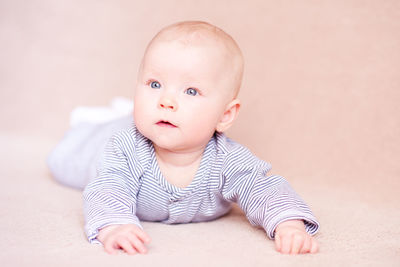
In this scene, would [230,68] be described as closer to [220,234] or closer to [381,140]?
[220,234]

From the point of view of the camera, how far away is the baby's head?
1.28 meters

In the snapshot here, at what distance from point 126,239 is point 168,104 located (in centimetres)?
33

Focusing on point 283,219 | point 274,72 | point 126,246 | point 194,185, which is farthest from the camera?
point 274,72

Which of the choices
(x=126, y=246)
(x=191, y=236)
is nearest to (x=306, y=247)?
(x=191, y=236)

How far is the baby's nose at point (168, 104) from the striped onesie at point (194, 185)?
0.17 m

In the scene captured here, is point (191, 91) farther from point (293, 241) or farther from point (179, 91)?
point (293, 241)

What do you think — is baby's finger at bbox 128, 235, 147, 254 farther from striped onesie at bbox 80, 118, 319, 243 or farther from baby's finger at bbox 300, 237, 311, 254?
baby's finger at bbox 300, 237, 311, 254

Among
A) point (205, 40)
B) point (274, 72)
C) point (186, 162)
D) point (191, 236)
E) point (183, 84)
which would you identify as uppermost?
point (205, 40)

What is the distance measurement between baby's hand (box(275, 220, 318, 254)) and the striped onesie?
0.25 ft

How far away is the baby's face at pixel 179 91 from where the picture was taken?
1.28 meters

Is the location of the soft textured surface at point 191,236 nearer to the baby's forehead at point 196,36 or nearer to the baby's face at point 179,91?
the baby's face at point 179,91

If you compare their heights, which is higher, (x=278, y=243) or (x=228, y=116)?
(x=228, y=116)

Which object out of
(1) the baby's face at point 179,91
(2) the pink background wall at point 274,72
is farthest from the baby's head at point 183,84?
(2) the pink background wall at point 274,72

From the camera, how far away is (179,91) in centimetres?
129
